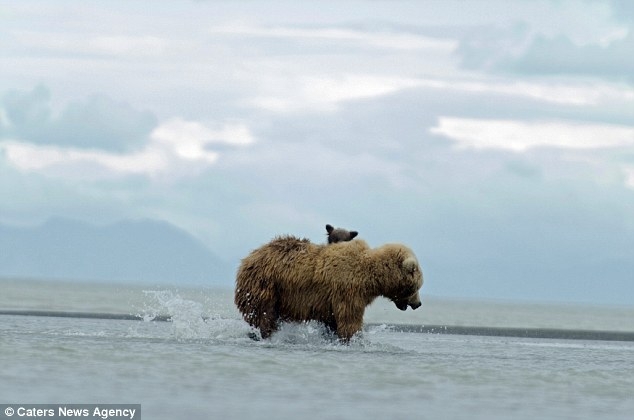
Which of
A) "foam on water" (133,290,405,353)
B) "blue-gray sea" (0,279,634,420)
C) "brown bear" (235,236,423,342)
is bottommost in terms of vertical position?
"blue-gray sea" (0,279,634,420)

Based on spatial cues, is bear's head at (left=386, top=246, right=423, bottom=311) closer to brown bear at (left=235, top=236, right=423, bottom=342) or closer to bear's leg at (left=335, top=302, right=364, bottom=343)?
brown bear at (left=235, top=236, right=423, bottom=342)

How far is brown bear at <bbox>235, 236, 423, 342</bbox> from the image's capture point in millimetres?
18938

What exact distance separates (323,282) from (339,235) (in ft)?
5.23

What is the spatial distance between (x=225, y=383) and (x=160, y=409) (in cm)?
223

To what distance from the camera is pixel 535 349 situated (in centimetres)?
2377

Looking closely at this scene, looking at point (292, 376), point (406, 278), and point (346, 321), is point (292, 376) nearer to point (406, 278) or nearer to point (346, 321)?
point (346, 321)

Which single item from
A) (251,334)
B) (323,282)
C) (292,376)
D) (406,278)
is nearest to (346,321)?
(323,282)

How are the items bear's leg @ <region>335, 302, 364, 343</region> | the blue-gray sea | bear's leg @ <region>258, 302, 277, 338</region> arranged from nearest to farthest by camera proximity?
1. the blue-gray sea
2. bear's leg @ <region>335, 302, 364, 343</region>
3. bear's leg @ <region>258, 302, 277, 338</region>

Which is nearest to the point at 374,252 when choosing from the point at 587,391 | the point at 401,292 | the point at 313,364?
the point at 401,292

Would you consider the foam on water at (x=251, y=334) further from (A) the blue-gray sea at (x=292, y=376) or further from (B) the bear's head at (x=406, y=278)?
(B) the bear's head at (x=406, y=278)

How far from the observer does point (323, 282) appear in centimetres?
1891

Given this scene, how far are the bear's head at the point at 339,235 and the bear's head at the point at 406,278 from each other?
4.47 ft

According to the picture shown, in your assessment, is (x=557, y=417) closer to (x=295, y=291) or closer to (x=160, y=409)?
(x=160, y=409)

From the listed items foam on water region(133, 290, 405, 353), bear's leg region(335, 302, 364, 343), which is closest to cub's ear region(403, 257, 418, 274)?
bear's leg region(335, 302, 364, 343)
